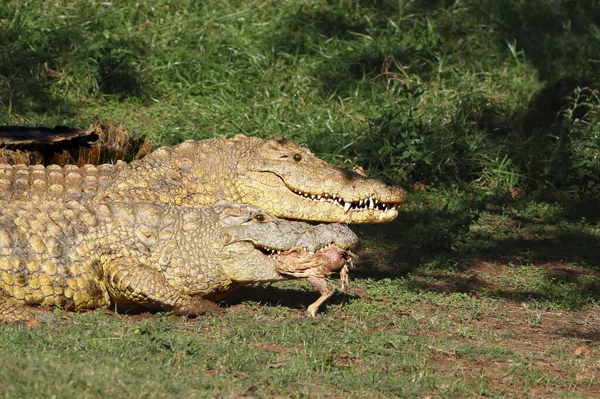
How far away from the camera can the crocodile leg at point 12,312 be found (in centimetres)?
590

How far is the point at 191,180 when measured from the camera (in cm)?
789

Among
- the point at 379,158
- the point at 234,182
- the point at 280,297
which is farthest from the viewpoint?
the point at 379,158

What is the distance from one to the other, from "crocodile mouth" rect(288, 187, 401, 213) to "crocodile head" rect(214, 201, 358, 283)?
1.16 metres

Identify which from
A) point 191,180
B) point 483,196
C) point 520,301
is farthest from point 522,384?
point 483,196

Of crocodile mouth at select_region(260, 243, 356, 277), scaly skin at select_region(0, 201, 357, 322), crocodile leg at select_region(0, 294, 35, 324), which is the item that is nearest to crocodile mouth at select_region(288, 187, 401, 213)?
scaly skin at select_region(0, 201, 357, 322)

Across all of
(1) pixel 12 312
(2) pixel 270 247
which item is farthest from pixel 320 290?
(1) pixel 12 312

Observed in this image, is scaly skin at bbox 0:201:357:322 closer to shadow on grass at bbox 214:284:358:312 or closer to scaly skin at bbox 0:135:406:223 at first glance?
shadow on grass at bbox 214:284:358:312

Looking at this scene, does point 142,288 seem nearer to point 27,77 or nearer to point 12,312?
point 12,312

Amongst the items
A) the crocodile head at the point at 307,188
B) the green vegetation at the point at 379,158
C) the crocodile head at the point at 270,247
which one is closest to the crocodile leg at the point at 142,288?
the green vegetation at the point at 379,158

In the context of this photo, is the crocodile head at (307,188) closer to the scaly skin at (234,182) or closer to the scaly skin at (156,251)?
the scaly skin at (234,182)

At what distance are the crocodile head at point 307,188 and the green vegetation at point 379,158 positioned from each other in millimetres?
554

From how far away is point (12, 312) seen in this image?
19.5ft

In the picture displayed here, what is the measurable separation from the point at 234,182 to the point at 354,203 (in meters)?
0.89

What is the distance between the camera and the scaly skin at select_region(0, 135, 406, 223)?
7652mm
